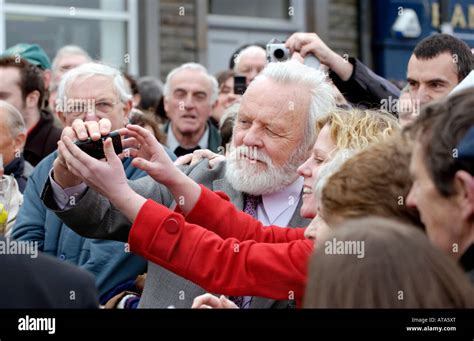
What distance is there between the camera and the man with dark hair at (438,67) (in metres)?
5.22

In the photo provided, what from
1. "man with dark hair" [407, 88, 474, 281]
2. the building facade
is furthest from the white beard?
the building facade

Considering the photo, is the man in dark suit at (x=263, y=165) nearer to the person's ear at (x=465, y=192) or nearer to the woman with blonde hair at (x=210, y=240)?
the woman with blonde hair at (x=210, y=240)

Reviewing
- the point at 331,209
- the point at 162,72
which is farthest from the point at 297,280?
the point at 162,72

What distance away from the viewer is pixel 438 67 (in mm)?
5238

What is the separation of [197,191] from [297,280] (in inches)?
18.4

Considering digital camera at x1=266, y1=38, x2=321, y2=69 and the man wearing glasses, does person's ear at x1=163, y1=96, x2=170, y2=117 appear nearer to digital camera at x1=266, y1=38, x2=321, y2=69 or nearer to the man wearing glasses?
the man wearing glasses

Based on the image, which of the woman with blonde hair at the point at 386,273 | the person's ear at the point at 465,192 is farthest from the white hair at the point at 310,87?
the woman with blonde hair at the point at 386,273

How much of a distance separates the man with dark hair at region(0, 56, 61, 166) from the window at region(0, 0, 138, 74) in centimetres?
486

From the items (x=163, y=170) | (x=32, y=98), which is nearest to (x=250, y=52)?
(x=32, y=98)

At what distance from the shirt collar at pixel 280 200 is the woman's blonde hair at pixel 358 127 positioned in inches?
21.7

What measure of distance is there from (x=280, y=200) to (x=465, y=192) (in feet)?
5.88

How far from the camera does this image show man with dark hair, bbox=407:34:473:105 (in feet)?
17.1

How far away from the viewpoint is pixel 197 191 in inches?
148
